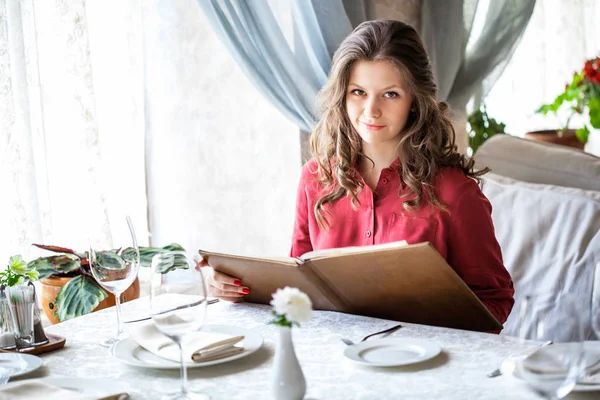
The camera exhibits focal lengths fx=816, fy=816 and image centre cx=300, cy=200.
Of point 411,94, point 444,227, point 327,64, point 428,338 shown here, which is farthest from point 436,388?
point 327,64

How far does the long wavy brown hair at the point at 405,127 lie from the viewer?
1.96 meters

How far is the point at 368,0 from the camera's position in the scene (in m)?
3.30

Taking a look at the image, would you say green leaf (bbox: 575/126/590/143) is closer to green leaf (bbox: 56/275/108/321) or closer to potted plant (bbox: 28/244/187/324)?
potted plant (bbox: 28/244/187/324)

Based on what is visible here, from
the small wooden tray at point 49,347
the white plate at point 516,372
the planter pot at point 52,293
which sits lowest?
the planter pot at point 52,293

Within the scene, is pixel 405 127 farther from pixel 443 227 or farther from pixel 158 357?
pixel 158 357

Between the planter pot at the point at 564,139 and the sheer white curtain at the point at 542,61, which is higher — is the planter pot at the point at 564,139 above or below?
below

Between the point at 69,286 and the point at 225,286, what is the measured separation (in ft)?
3.20

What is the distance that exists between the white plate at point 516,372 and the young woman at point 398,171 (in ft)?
2.04

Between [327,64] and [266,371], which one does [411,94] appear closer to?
[266,371]

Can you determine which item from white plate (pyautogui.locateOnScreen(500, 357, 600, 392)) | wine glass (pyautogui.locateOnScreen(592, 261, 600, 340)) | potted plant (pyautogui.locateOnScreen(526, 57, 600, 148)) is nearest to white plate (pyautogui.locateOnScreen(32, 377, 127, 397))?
white plate (pyautogui.locateOnScreen(500, 357, 600, 392))

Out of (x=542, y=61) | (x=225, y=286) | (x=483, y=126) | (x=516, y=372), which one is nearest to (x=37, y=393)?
(x=225, y=286)

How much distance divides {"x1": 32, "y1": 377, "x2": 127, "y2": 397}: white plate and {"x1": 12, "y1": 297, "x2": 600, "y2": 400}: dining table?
0.8 inches

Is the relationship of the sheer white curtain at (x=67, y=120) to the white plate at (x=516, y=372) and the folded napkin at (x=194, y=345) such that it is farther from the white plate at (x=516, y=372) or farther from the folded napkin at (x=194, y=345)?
the white plate at (x=516, y=372)

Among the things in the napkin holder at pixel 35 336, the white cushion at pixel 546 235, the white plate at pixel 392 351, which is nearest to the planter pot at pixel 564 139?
the white cushion at pixel 546 235
